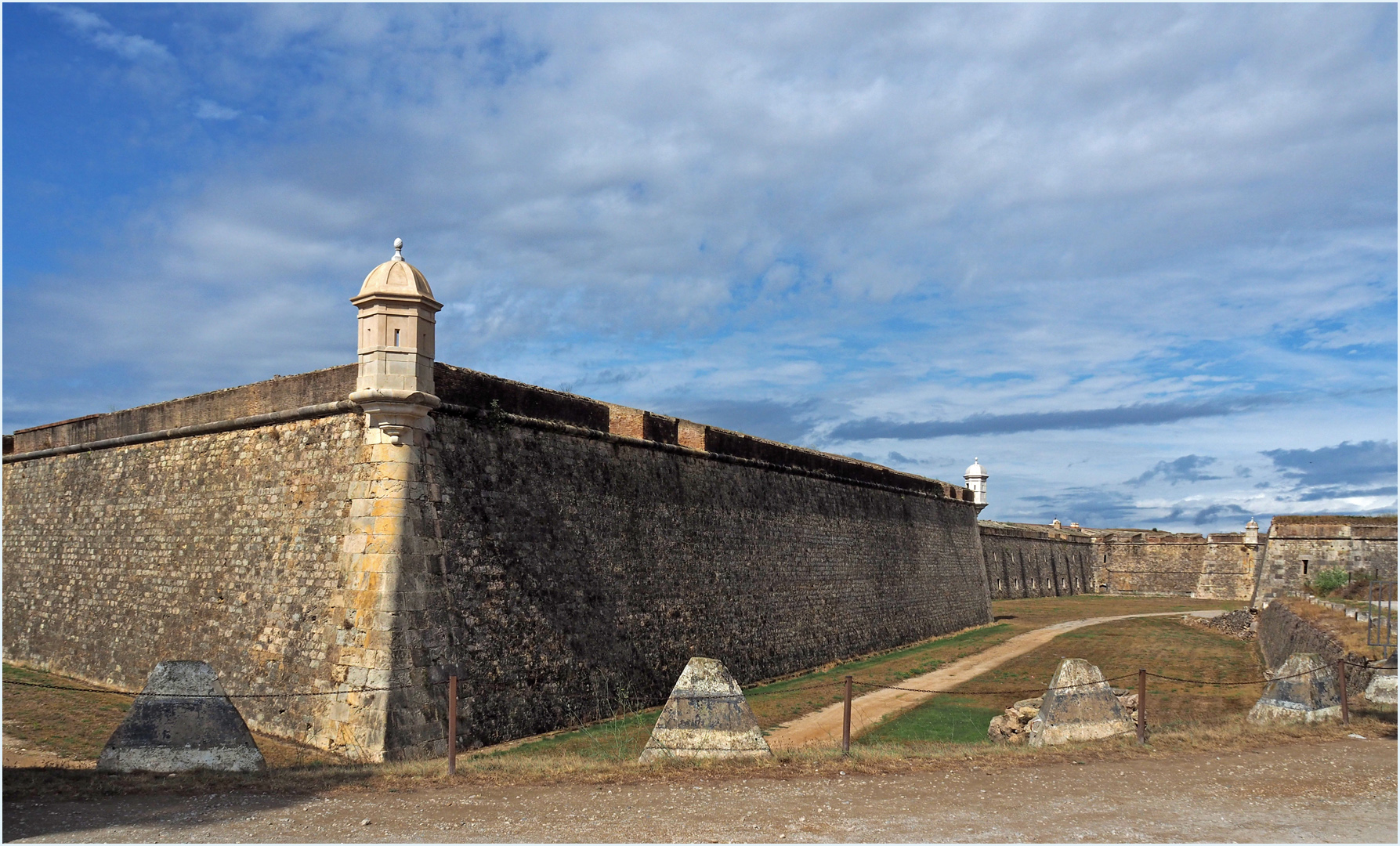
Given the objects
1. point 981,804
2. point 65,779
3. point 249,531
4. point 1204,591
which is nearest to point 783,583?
point 249,531

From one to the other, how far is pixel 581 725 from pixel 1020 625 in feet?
72.0

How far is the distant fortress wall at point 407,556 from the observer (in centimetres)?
1070

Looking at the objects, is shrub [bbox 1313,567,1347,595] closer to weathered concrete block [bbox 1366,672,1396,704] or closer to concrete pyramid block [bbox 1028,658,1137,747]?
weathered concrete block [bbox 1366,672,1396,704]

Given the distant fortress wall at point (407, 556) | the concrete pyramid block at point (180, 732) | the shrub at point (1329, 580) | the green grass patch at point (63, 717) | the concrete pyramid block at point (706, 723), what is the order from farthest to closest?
the shrub at point (1329, 580) < the distant fortress wall at point (407, 556) < the green grass patch at point (63, 717) < the concrete pyramid block at point (706, 723) < the concrete pyramid block at point (180, 732)

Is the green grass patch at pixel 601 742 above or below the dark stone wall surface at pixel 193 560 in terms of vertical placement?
below

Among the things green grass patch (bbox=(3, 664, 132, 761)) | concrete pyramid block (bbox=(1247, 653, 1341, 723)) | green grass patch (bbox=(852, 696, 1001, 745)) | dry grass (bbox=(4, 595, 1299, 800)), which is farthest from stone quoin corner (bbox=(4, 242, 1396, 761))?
concrete pyramid block (bbox=(1247, 653, 1341, 723))

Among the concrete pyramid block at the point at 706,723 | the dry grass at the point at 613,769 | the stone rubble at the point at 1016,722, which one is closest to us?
the dry grass at the point at 613,769

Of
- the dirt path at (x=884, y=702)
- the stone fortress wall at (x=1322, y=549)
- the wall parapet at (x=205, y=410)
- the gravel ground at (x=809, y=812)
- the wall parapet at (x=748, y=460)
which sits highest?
the wall parapet at (x=205, y=410)

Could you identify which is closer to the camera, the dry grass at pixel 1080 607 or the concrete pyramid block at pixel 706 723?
the concrete pyramid block at pixel 706 723

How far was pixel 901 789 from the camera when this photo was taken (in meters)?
7.61

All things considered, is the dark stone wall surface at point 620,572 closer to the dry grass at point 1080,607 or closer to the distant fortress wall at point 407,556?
the distant fortress wall at point 407,556

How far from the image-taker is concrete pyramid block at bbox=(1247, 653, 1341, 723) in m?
10.6

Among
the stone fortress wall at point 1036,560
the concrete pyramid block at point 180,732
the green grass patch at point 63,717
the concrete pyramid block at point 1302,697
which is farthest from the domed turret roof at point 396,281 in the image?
the stone fortress wall at point 1036,560

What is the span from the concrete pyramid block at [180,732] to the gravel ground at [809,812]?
946 mm
